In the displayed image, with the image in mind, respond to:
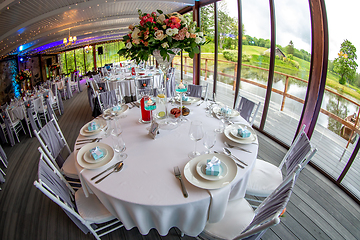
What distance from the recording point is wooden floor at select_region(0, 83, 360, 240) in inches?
81.0

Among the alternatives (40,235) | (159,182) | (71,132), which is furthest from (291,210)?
(71,132)

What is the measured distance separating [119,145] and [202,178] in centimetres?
80

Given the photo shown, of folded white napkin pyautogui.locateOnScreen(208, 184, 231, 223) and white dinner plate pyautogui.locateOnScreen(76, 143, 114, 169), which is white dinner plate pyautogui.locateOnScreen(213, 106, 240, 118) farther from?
white dinner plate pyautogui.locateOnScreen(76, 143, 114, 169)

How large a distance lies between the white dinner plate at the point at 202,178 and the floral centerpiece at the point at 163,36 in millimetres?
1274

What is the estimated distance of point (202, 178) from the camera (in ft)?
4.79

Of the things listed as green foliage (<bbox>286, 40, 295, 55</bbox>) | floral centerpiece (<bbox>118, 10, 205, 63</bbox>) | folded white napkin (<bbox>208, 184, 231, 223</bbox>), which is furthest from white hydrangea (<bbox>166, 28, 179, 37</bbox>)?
green foliage (<bbox>286, 40, 295, 55</bbox>)

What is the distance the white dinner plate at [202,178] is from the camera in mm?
1396

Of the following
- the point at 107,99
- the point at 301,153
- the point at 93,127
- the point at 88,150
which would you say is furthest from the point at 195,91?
the point at 88,150

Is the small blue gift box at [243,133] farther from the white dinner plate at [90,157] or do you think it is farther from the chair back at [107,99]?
the chair back at [107,99]

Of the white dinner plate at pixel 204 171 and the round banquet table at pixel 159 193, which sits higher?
the white dinner plate at pixel 204 171

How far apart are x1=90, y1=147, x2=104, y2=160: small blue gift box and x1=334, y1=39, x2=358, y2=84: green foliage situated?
321 cm

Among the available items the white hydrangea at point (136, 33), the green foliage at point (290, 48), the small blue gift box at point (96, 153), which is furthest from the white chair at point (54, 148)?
the green foliage at point (290, 48)

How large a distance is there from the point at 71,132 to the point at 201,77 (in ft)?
15.2

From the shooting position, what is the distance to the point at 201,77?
706cm
